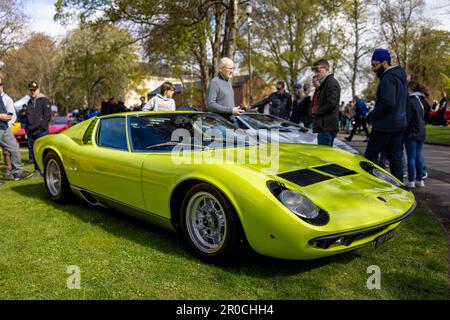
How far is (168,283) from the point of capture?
2.51 meters

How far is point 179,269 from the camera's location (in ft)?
8.91

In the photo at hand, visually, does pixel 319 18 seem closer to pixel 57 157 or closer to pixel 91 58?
pixel 91 58

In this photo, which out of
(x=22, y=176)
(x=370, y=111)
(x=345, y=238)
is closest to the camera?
(x=345, y=238)

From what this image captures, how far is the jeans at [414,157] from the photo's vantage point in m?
5.22

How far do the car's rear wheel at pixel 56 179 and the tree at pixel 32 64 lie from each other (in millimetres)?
32803

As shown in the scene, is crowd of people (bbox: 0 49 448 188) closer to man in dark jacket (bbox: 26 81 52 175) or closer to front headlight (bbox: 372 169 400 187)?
man in dark jacket (bbox: 26 81 52 175)

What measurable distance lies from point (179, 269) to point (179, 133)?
1398mm

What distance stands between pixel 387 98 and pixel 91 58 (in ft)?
51.7

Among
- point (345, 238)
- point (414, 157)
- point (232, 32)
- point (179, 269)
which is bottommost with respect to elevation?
point (179, 269)

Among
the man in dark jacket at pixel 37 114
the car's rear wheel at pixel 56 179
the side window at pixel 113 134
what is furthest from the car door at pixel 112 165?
the man in dark jacket at pixel 37 114

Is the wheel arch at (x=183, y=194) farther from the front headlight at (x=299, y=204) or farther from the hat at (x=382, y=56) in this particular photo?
the hat at (x=382, y=56)

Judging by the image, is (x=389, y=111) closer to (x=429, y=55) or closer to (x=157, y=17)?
(x=157, y=17)

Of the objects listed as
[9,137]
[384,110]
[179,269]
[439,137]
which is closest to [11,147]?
[9,137]
